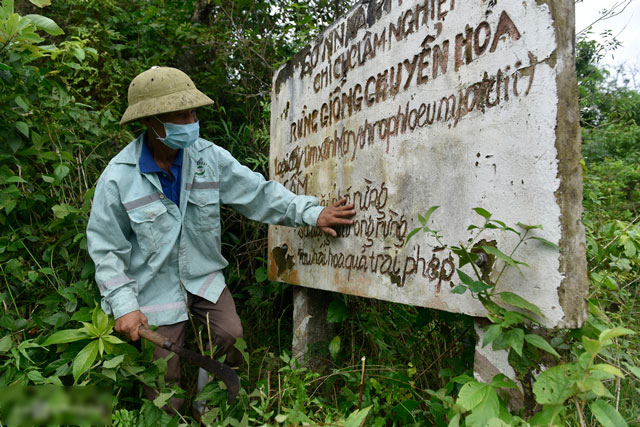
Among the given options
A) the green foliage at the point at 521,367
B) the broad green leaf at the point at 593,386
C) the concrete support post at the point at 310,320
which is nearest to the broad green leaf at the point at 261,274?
the concrete support post at the point at 310,320

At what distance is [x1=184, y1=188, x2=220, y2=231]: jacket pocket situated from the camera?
2477 mm

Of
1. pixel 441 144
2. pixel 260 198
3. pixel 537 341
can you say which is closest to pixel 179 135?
pixel 260 198

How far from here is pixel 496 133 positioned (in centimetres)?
151

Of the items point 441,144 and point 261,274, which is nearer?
point 441,144

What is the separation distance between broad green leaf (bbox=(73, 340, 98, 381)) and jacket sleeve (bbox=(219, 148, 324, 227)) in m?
0.98

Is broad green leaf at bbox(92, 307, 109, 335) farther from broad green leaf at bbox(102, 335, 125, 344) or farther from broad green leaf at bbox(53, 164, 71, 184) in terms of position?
broad green leaf at bbox(53, 164, 71, 184)

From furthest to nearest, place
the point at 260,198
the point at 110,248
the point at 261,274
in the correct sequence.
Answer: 1. the point at 261,274
2. the point at 260,198
3. the point at 110,248

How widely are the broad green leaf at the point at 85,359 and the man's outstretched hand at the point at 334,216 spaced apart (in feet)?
3.63

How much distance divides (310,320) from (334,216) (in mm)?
740

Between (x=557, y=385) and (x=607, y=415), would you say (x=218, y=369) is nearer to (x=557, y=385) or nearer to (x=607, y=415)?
(x=557, y=385)

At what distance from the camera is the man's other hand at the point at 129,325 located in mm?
2131

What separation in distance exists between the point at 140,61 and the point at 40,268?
2192mm

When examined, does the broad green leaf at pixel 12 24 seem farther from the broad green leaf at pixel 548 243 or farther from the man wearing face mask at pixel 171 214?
the broad green leaf at pixel 548 243

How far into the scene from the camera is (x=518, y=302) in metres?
1.33
